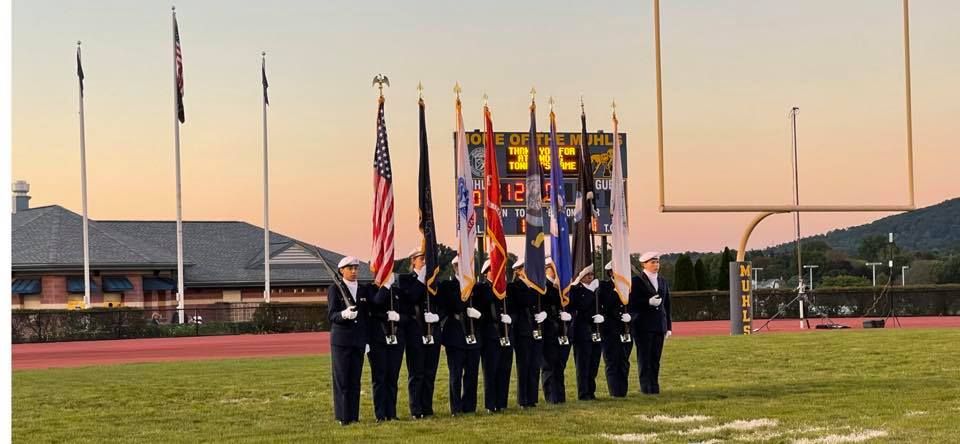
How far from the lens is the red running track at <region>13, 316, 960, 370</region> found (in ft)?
91.5

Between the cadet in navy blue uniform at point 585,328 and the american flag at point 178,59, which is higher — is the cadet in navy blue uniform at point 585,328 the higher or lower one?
the lower one

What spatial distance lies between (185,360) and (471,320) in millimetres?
15169

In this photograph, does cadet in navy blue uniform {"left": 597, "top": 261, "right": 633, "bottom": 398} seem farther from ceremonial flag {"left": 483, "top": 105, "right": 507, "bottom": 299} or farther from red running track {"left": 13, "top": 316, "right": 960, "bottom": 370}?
red running track {"left": 13, "top": 316, "right": 960, "bottom": 370}

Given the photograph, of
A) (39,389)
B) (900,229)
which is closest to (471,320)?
(39,389)

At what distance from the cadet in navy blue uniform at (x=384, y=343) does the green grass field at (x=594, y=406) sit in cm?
36

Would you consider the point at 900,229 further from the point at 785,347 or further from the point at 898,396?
the point at 898,396

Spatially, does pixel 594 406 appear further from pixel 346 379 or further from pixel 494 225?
pixel 346 379

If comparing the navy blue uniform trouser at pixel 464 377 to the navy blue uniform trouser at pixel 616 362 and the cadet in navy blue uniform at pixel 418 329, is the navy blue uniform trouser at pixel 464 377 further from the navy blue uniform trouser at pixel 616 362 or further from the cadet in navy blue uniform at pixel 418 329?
the navy blue uniform trouser at pixel 616 362

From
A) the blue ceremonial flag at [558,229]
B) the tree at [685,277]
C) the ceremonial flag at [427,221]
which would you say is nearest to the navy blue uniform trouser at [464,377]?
the ceremonial flag at [427,221]

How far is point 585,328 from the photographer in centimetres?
1365

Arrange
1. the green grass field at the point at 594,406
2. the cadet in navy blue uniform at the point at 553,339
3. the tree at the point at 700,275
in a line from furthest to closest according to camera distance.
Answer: the tree at the point at 700,275, the cadet in navy blue uniform at the point at 553,339, the green grass field at the point at 594,406

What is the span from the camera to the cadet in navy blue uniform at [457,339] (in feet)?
41.1

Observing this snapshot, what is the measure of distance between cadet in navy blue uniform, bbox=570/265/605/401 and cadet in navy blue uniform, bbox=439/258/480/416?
1416 millimetres

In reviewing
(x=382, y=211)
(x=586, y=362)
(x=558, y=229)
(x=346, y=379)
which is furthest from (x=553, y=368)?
(x=382, y=211)
